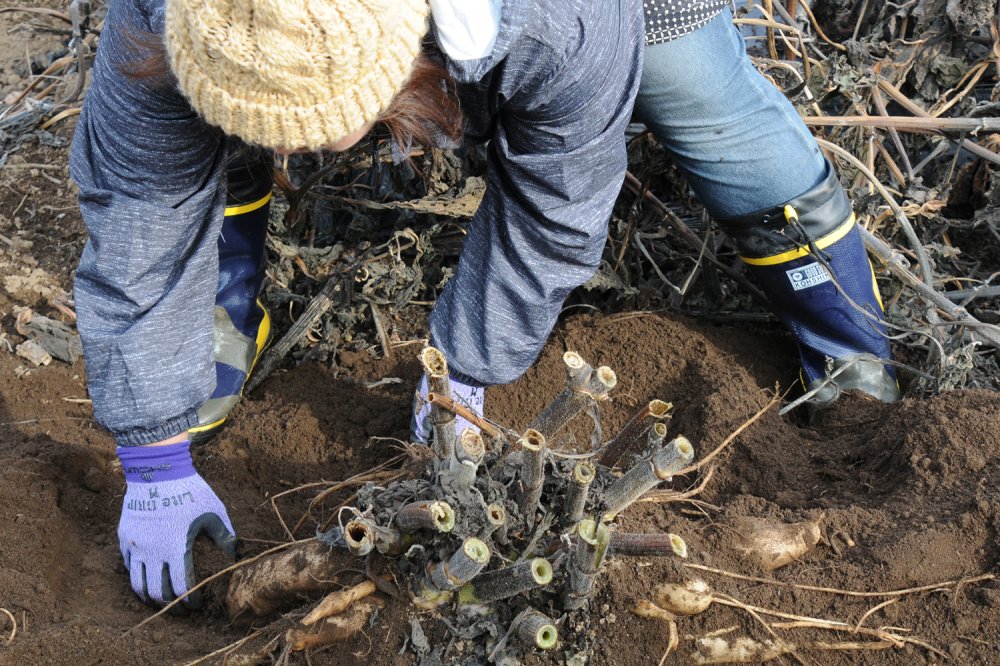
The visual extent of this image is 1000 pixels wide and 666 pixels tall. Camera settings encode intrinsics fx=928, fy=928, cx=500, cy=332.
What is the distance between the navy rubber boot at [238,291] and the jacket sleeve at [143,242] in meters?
0.36

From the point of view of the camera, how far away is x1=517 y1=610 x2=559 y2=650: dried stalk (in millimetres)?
1277

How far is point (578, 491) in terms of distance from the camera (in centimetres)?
132

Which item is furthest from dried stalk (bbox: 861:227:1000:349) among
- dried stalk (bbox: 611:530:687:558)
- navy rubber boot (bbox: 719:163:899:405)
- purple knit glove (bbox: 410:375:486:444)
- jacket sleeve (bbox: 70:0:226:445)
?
jacket sleeve (bbox: 70:0:226:445)

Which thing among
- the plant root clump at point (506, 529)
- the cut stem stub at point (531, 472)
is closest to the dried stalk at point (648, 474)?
the plant root clump at point (506, 529)

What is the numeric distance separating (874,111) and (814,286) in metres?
0.73

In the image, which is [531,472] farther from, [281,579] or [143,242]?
[143,242]

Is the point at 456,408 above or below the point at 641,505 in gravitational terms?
above

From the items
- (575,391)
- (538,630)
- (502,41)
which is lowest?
(538,630)

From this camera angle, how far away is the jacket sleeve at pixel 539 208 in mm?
1521

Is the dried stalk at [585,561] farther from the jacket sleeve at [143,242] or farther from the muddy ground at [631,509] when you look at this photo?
the jacket sleeve at [143,242]

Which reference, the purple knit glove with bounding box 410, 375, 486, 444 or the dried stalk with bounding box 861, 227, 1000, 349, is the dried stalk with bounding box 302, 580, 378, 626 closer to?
the purple knit glove with bounding box 410, 375, 486, 444

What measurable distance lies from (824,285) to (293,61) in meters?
1.40

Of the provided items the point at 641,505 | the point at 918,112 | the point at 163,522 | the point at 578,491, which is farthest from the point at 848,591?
the point at 918,112

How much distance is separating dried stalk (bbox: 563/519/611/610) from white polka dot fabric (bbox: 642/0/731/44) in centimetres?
95
